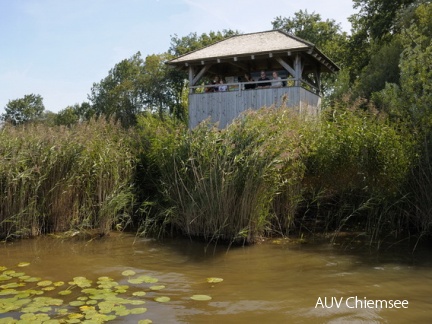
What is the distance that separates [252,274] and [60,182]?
189 inches

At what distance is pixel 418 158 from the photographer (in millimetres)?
8398

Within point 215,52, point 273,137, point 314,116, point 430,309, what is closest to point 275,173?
point 273,137

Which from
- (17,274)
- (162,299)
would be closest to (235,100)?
(17,274)

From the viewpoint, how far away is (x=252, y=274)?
654 cm

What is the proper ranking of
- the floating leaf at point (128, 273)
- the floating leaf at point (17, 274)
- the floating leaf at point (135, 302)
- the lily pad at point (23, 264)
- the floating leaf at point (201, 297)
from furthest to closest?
the lily pad at point (23, 264) → the floating leaf at point (128, 273) → the floating leaf at point (17, 274) → the floating leaf at point (201, 297) → the floating leaf at point (135, 302)

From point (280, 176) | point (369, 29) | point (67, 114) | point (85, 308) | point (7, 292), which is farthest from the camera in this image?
point (67, 114)

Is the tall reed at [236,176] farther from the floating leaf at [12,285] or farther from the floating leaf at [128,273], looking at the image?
the floating leaf at [12,285]

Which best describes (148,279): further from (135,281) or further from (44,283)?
(44,283)

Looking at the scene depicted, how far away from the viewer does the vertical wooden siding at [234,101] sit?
50.5 feet

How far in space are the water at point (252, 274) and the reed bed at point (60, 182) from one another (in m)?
0.53

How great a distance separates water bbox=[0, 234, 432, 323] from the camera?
15.9 ft

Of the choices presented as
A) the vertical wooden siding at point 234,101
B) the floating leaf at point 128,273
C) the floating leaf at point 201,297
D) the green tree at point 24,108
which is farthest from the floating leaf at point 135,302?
the green tree at point 24,108

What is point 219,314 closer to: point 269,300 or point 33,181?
point 269,300

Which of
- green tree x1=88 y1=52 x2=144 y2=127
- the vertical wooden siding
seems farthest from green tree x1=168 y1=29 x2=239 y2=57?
the vertical wooden siding
